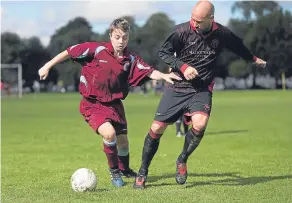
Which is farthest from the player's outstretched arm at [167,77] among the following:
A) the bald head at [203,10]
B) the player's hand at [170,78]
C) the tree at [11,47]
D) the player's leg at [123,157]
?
the tree at [11,47]

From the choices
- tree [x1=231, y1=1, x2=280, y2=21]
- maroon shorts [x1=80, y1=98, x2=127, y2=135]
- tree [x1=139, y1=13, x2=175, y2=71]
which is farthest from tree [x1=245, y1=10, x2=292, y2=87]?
maroon shorts [x1=80, y1=98, x2=127, y2=135]

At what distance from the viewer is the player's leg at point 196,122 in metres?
7.50

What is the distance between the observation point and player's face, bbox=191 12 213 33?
730cm

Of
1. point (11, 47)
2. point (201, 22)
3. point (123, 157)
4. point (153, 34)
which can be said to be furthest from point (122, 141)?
point (11, 47)

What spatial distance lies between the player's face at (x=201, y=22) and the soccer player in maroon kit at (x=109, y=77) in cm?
90

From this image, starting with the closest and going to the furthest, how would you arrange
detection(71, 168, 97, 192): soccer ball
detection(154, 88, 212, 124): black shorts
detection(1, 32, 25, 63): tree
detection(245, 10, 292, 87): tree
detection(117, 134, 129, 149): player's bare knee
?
detection(71, 168, 97, 192): soccer ball, detection(154, 88, 212, 124): black shorts, detection(117, 134, 129, 149): player's bare knee, detection(245, 10, 292, 87): tree, detection(1, 32, 25, 63): tree

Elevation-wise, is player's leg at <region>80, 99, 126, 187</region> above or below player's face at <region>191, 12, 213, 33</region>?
below

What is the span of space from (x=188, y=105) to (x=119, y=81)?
113 cm

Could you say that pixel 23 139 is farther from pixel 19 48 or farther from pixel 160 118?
pixel 19 48

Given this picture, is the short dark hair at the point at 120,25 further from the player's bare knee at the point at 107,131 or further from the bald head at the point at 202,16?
the player's bare knee at the point at 107,131

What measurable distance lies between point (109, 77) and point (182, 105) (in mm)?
1181

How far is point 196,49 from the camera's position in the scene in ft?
24.8

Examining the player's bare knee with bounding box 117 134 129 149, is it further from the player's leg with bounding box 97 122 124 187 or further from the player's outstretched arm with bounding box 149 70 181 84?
the player's outstretched arm with bounding box 149 70 181 84

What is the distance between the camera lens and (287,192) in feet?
22.6
